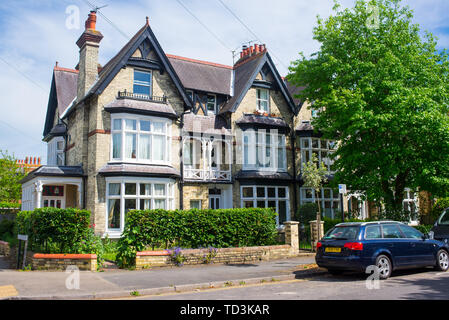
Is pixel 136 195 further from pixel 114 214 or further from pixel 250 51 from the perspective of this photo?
pixel 250 51

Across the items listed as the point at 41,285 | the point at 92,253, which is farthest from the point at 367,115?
the point at 41,285

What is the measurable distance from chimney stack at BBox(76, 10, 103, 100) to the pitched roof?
483cm

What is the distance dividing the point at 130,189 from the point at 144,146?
234 centimetres

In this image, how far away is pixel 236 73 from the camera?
27000mm

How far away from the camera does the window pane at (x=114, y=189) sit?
19.4 metres

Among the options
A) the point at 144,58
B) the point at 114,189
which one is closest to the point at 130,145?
the point at 114,189

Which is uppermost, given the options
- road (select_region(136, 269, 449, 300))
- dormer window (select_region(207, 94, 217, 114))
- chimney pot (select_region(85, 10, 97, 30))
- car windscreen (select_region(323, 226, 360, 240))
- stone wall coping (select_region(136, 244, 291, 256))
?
chimney pot (select_region(85, 10, 97, 30))

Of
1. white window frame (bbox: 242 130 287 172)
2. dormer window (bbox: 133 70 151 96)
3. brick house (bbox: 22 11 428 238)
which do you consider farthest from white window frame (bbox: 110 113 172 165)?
white window frame (bbox: 242 130 287 172)

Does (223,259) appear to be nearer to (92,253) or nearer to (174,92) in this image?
(92,253)

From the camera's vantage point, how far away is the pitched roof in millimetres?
23920

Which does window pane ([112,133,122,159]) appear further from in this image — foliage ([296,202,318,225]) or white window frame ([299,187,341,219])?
white window frame ([299,187,341,219])

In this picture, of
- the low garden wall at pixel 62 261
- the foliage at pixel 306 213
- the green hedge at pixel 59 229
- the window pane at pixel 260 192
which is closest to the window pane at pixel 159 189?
the window pane at pixel 260 192

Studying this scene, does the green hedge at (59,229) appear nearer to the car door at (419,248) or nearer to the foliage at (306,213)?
the car door at (419,248)

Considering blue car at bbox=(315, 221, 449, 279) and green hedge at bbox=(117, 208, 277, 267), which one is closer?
blue car at bbox=(315, 221, 449, 279)
